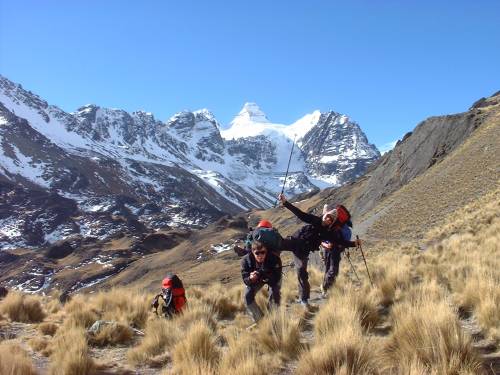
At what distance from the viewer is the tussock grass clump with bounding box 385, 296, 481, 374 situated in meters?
4.29

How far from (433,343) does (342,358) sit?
0.85m

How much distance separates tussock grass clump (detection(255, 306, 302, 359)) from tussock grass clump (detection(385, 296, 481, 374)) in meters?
1.13

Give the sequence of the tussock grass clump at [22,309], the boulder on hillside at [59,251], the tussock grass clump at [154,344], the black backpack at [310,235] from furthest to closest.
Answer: the boulder on hillside at [59,251]
the tussock grass clump at [22,309]
the black backpack at [310,235]
the tussock grass clump at [154,344]

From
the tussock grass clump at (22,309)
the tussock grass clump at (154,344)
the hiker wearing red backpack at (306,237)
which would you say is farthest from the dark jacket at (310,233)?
the tussock grass clump at (22,309)

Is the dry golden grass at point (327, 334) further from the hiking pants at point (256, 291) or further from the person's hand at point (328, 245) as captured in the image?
the person's hand at point (328, 245)

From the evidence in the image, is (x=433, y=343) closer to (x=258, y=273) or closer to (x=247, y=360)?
(x=247, y=360)

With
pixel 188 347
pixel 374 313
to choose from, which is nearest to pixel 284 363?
pixel 188 347

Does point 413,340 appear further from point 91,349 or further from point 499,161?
point 499,161

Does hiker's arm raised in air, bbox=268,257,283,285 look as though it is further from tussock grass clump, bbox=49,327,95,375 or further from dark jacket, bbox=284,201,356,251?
tussock grass clump, bbox=49,327,95,375


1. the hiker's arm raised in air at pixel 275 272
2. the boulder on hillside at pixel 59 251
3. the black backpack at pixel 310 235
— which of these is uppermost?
the boulder on hillside at pixel 59 251

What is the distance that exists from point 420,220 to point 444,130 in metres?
20.7

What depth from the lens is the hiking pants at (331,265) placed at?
1015 cm

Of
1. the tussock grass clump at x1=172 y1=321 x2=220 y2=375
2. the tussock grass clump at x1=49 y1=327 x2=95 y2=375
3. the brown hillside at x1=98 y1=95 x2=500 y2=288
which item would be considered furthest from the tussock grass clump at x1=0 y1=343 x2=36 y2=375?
the brown hillside at x1=98 y1=95 x2=500 y2=288

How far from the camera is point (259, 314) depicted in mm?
7691
